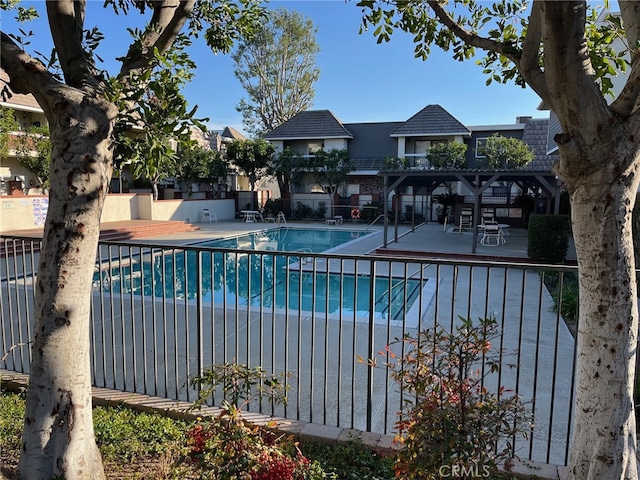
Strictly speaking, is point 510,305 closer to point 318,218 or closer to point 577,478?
point 577,478

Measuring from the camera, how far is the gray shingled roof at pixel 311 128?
99.6ft

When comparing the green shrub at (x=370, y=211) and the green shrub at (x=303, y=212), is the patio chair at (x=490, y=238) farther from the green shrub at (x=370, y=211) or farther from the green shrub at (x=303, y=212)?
the green shrub at (x=303, y=212)

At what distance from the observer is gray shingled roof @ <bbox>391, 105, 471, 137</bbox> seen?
92.4 feet

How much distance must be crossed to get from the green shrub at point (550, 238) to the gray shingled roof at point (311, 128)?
66.2ft

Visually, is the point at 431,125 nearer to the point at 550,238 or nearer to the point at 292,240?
the point at 292,240

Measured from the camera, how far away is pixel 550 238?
11.6m

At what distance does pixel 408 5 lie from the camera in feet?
10.5

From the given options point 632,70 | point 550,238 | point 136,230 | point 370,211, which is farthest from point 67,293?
point 370,211

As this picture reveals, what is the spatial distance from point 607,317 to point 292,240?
18.3 meters

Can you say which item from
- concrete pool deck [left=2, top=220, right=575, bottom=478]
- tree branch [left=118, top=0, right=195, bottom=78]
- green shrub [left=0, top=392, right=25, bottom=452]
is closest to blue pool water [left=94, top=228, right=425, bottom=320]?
concrete pool deck [left=2, top=220, right=575, bottom=478]

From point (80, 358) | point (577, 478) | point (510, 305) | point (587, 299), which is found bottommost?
point (510, 305)

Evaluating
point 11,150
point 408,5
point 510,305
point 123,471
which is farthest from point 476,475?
point 11,150

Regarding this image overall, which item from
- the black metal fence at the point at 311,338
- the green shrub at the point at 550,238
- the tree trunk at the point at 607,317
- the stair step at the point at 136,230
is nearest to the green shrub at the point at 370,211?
the stair step at the point at 136,230

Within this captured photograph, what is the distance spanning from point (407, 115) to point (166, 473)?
3065 cm
